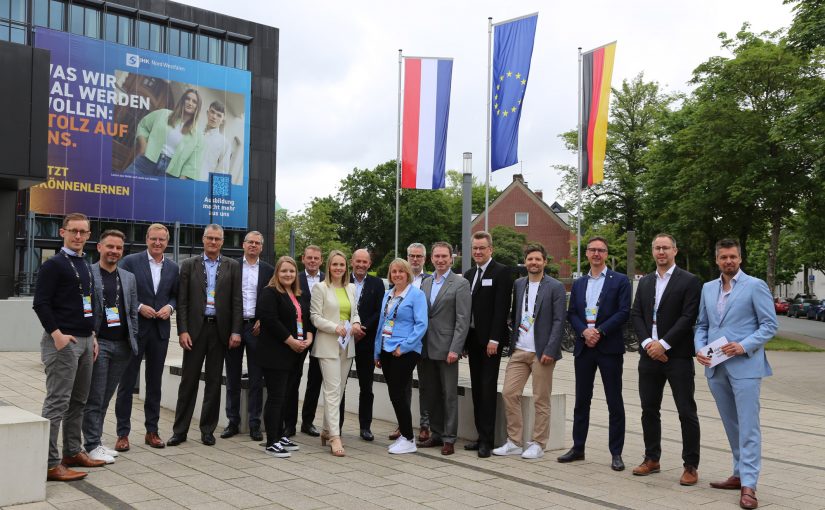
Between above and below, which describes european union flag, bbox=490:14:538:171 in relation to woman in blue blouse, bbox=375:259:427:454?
above

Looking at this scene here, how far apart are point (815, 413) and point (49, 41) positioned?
152 feet

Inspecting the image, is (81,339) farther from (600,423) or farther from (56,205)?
(56,205)

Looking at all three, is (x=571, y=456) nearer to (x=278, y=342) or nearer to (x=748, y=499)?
(x=748, y=499)

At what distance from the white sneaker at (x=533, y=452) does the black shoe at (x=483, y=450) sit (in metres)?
0.33

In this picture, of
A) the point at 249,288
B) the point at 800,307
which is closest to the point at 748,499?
the point at 249,288

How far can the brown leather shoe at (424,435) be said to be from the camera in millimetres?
7659

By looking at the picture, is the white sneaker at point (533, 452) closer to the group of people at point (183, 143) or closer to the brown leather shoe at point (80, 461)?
the brown leather shoe at point (80, 461)

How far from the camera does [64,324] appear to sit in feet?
18.9

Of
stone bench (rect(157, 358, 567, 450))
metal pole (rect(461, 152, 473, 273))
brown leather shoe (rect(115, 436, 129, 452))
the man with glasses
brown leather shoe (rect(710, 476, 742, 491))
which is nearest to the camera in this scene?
the man with glasses

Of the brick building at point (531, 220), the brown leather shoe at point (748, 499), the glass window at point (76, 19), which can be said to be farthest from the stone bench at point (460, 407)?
the brick building at point (531, 220)

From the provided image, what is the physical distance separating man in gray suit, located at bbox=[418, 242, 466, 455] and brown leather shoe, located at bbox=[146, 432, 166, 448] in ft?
8.23

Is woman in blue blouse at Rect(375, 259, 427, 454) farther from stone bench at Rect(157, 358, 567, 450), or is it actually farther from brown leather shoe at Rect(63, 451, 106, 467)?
brown leather shoe at Rect(63, 451, 106, 467)

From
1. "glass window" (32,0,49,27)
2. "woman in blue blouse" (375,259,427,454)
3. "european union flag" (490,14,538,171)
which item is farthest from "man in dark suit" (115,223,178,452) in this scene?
"glass window" (32,0,49,27)

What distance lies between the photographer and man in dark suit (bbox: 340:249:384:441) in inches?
298
